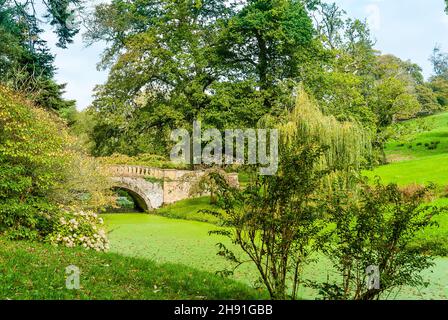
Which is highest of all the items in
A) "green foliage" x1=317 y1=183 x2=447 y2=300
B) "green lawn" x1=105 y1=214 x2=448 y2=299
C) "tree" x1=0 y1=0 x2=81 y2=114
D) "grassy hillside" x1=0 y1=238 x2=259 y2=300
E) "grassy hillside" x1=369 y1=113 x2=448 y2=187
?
"tree" x1=0 y1=0 x2=81 y2=114

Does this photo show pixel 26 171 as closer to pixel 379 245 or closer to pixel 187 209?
pixel 379 245

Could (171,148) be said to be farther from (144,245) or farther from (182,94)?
(144,245)

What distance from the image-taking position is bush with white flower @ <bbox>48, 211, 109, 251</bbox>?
999 cm

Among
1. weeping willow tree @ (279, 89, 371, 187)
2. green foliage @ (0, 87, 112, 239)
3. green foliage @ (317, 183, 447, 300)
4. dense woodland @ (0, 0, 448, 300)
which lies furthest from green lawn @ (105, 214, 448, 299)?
weeping willow tree @ (279, 89, 371, 187)

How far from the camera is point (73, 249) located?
373 inches

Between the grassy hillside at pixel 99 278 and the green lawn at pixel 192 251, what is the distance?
56.0 inches

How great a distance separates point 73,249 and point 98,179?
793cm

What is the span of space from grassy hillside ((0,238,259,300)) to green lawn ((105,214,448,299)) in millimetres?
1423

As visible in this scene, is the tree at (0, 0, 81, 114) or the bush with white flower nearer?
the bush with white flower

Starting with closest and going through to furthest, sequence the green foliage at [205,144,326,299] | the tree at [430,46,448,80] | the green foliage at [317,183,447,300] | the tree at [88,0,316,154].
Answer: the green foliage at [317,183,447,300]
the green foliage at [205,144,326,299]
the tree at [88,0,316,154]
the tree at [430,46,448,80]

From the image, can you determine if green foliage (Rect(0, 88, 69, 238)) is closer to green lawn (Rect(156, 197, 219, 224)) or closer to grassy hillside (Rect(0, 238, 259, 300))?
grassy hillside (Rect(0, 238, 259, 300))

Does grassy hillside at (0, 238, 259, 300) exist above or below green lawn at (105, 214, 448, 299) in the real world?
above

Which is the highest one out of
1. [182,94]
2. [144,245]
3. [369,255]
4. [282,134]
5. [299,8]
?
[299,8]
